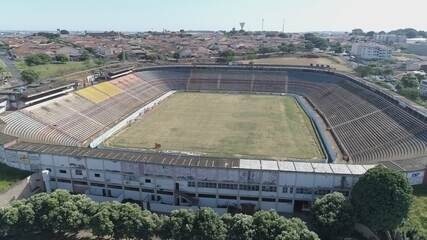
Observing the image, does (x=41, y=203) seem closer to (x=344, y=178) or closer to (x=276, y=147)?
(x=344, y=178)

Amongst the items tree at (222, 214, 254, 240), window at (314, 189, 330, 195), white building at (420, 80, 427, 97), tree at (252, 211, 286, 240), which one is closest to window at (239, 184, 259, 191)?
window at (314, 189, 330, 195)

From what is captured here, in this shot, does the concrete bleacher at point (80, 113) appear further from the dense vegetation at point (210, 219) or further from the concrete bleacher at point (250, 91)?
the dense vegetation at point (210, 219)

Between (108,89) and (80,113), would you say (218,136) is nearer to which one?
(80,113)

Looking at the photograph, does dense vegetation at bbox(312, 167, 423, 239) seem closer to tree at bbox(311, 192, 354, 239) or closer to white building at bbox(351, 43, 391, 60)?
tree at bbox(311, 192, 354, 239)

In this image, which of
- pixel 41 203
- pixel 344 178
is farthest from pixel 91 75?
pixel 344 178

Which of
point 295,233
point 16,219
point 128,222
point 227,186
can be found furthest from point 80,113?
point 295,233
